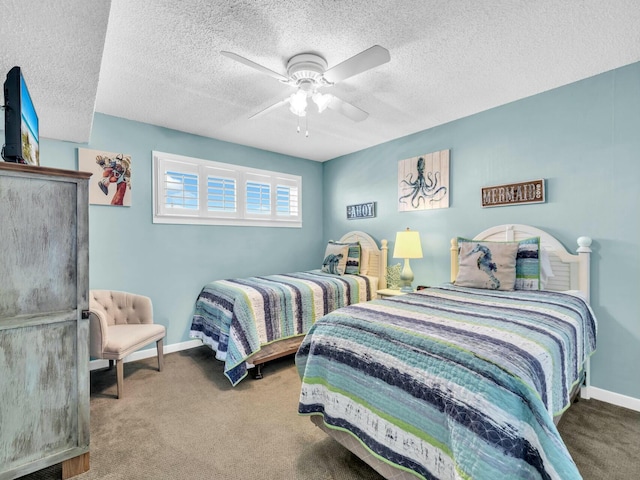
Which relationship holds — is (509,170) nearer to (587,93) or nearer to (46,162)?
(587,93)

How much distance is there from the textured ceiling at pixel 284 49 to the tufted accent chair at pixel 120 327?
1.57 meters

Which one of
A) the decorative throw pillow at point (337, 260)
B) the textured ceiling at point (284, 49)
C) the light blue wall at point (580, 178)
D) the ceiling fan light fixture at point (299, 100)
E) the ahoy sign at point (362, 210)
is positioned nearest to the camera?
the textured ceiling at point (284, 49)

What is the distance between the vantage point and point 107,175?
3.14 m

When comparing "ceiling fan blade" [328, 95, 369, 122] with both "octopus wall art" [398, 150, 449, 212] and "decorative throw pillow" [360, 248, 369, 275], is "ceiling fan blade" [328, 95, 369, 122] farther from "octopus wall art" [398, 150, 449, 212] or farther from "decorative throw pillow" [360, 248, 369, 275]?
"decorative throw pillow" [360, 248, 369, 275]

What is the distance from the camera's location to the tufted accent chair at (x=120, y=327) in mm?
2408

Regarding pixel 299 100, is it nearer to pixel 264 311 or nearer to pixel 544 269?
pixel 264 311

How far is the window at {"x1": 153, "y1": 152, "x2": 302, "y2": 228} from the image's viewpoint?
352 cm

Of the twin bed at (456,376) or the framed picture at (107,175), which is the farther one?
the framed picture at (107,175)

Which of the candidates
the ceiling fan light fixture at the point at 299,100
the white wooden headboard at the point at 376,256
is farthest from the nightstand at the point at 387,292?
the ceiling fan light fixture at the point at 299,100

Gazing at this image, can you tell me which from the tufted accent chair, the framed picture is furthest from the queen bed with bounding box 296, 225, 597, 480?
the framed picture

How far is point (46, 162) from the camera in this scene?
2.87 meters

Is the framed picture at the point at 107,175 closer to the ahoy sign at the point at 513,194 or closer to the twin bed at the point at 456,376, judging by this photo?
the twin bed at the point at 456,376

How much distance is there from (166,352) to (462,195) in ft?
12.2

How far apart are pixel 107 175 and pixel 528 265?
4.04m
